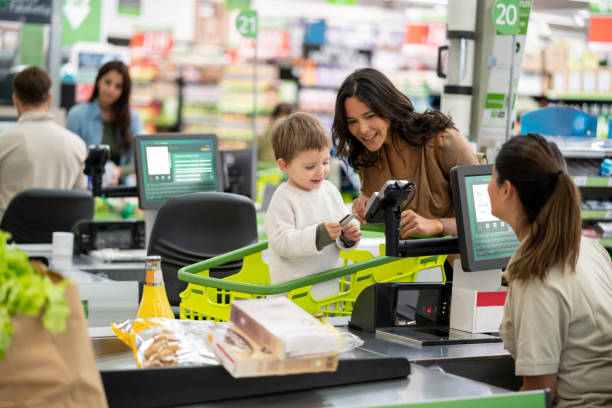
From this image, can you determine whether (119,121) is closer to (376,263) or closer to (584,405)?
(376,263)

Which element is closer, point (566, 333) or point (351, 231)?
point (566, 333)

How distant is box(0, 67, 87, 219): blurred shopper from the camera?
518 centimetres

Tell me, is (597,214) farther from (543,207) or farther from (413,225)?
(543,207)

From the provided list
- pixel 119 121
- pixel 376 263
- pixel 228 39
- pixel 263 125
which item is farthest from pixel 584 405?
pixel 228 39

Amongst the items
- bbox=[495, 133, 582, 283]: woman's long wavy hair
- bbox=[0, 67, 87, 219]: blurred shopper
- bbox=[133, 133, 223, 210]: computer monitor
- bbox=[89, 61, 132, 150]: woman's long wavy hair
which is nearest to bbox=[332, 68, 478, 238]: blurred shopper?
bbox=[495, 133, 582, 283]: woman's long wavy hair

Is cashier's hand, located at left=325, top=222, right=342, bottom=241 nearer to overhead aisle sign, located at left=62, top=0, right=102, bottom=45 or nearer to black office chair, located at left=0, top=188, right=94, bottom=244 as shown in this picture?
black office chair, located at left=0, top=188, right=94, bottom=244

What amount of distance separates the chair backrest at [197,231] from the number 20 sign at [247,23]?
3.09 metres

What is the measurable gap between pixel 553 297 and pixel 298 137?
110 centimetres

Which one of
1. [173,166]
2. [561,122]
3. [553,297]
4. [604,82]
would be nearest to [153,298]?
[553,297]

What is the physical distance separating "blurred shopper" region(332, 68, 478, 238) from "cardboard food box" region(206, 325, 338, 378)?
4.53 ft

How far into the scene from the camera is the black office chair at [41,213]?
15.3 ft

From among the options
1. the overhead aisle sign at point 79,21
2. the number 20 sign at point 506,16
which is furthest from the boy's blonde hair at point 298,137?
the overhead aisle sign at point 79,21

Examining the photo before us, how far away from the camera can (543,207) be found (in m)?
2.03

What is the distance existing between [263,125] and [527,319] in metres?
9.52
